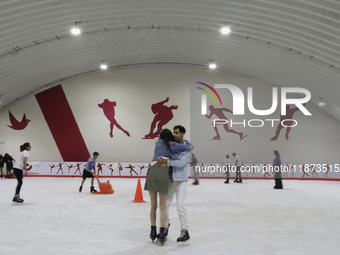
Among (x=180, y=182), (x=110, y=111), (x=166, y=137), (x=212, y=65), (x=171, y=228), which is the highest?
(x=212, y=65)

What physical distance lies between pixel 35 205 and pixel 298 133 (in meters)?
17.7

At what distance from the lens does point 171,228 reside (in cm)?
593

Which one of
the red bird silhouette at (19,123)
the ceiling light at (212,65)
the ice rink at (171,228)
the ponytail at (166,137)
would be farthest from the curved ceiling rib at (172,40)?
the ponytail at (166,137)

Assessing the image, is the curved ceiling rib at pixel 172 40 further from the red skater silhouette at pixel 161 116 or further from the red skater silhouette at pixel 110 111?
the red skater silhouette at pixel 161 116

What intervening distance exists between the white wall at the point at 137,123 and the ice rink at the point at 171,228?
1239 cm

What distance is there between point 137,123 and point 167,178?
1731 centimetres

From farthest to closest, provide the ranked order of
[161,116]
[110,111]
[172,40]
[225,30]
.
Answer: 1. [110,111]
2. [161,116]
3. [172,40]
4. [225,30]

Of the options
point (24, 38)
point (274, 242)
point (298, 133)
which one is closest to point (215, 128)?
point (298, 133)

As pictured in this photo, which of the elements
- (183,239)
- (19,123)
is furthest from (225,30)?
(19,123)

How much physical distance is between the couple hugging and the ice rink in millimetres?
263

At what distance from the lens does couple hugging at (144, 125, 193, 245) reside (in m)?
4.81

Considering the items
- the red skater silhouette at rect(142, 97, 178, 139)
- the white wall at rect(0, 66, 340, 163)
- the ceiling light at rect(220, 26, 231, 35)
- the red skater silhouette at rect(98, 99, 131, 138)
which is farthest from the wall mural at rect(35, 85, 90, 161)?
the ceiling light at rect(220, 26, 231, 35)

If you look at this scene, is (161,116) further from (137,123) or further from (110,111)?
(110,111)

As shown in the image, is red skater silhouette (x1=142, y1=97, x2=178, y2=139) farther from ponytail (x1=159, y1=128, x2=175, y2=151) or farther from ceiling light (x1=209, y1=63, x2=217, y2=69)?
ponytail (x1=159, y1=128, x2=175, y2=151)
